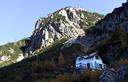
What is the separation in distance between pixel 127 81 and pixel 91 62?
53.7 metres

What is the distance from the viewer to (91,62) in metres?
105

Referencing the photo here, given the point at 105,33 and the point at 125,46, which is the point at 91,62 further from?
the point at 105,33

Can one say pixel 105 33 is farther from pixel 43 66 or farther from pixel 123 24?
pixel 43 66

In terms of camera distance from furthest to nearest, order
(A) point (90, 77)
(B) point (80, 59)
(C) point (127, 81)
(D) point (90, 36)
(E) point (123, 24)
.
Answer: (D) point (90, 36) < (E) point (123, 24) < (B) point (80, 59) < (A) point (90, 77) < (C) point (127, 81)

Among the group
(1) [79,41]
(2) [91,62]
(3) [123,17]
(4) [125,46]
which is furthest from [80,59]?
(1) [79,41]

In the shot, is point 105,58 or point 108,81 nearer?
point 108,81

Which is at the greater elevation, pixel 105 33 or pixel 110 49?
pixel 105 33

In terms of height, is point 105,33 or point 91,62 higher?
point 105,33

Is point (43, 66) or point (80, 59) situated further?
point (43, 66)

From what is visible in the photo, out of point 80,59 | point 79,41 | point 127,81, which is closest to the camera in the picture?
point 127,81

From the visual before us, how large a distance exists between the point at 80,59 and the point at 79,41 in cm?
8437

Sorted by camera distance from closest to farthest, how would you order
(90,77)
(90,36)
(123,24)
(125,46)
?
(90,77), (125,46), (123,24), (90,36)

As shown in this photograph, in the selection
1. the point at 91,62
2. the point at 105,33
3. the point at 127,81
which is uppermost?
the point at 105,33

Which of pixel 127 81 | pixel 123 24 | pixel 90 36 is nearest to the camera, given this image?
pixel 127 81
